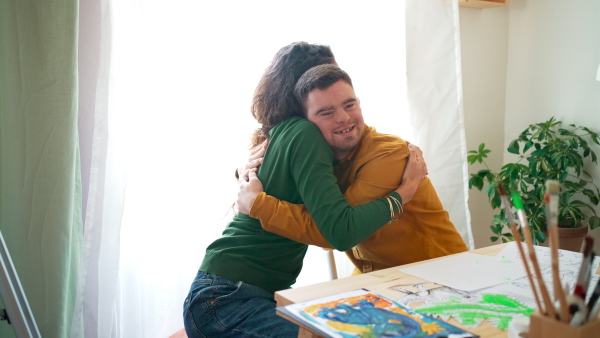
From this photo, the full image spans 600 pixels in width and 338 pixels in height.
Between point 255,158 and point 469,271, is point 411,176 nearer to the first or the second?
point 469,271

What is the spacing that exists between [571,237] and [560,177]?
286 millimetres

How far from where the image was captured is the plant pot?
253cm

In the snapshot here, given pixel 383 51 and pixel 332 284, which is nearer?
pixel 332 284

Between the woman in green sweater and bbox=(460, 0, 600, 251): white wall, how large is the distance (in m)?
1.75

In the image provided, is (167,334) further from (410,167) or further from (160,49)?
(410,167)

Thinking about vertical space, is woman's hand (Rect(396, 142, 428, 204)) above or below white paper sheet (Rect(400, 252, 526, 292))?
above

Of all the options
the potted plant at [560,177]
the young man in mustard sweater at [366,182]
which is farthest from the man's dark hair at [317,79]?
the potted plant at [560,177]

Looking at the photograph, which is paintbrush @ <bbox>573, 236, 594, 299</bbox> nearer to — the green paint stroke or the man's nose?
the green paint stroke

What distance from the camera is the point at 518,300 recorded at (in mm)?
946

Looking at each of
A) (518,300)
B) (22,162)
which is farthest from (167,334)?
(518,300)

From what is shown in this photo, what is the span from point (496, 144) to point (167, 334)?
2.11m

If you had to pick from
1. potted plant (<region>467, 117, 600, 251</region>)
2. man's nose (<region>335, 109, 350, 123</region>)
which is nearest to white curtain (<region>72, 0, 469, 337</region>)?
man's nose (<region>335, 109, 350, 123</region>)

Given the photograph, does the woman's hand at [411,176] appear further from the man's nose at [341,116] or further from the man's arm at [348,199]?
the man's nose at [341,116]

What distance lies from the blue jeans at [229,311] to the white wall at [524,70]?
2.09 m
